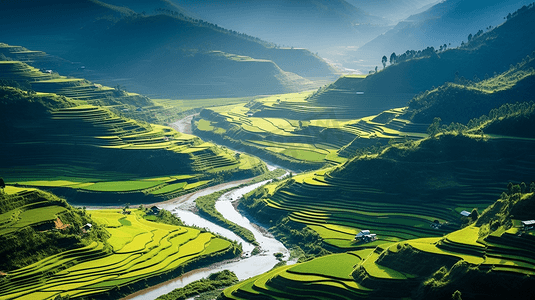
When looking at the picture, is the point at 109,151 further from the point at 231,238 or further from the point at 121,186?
the point at 231,238

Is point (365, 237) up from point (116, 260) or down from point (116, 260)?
down

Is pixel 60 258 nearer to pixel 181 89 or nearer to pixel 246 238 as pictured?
pixel 246 238

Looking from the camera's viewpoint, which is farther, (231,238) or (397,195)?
(397,195)

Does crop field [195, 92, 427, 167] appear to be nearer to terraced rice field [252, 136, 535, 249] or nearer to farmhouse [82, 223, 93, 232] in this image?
terraced rice field [252, 136, 535, 249]

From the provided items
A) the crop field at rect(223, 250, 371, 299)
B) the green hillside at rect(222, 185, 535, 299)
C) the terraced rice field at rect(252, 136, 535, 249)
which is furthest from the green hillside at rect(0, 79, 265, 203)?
the green hillside at rect(222, 185, 535, 299)

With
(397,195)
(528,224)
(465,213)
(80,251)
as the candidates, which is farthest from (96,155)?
(528,224)

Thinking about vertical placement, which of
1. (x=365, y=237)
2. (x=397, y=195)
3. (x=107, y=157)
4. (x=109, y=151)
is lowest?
(x=365, y=237)

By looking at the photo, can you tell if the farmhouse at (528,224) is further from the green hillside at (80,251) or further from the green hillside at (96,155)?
the green hillside at (96,155)
